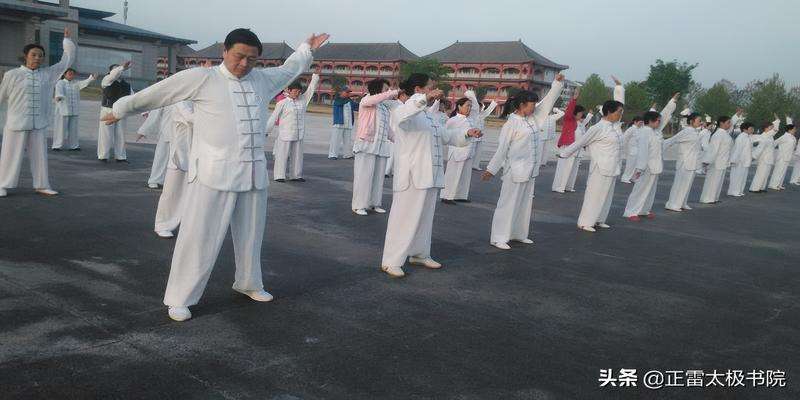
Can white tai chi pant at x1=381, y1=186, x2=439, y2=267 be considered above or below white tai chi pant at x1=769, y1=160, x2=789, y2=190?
below

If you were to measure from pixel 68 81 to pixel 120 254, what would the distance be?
9276 mm

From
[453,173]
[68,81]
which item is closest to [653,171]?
[453,173]

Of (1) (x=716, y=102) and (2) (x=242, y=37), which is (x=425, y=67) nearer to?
(1) (x=716, y=102)

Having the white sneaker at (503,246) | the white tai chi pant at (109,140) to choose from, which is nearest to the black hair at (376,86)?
the white sneaker at (503,246)

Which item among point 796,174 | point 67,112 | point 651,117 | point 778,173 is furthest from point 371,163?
point 796,174

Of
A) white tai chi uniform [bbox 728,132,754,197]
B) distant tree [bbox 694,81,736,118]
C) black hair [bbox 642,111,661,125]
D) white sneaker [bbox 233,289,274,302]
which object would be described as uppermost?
distant tree [bbox 694,81,736,118]

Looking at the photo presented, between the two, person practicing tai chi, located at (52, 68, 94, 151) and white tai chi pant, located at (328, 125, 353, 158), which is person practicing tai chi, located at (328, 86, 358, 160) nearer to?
white tai chi pant, located at (328, 125, 353, 158)

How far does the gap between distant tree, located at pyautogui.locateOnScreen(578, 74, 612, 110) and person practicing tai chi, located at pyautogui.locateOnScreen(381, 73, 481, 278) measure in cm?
6190

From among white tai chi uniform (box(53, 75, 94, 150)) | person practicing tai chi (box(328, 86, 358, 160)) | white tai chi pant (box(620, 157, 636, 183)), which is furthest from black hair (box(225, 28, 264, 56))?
white tai chi pant (box(620, 157, 636, 183))

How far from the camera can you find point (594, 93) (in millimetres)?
66688

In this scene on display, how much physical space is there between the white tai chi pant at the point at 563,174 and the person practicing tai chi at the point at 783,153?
819 centimetres

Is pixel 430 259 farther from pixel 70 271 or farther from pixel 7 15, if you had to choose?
pixel 7 15

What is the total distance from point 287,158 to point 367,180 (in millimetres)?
3059

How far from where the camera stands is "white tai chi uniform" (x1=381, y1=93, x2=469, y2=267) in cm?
564
